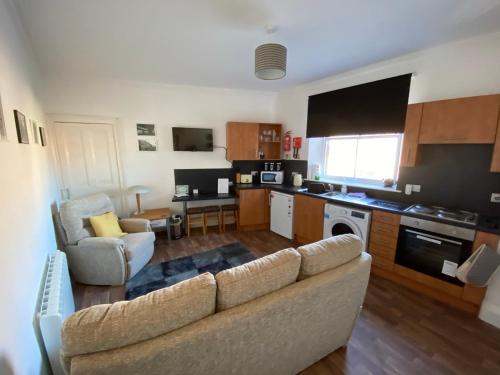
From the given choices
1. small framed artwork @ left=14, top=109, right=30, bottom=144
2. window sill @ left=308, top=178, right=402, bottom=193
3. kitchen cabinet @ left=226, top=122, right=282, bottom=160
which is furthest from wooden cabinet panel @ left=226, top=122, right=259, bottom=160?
small framed artwork @ left=14, top=109, right=30, bottom=144

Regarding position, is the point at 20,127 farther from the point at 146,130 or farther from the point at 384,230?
the point at 384,230

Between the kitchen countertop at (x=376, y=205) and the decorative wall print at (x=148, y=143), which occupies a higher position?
the decorative wall print at (x=148, y=143)

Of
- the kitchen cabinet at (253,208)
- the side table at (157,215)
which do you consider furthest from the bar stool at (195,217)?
the kitchen cabinet at (253,208)

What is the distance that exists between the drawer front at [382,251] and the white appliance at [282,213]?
1.32 metres

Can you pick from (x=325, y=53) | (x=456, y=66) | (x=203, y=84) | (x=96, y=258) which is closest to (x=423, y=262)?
(x=456, y=66)

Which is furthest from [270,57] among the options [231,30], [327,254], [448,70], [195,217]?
[195,217]

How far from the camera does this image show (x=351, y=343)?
178 centimetres

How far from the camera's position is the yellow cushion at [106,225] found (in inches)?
105

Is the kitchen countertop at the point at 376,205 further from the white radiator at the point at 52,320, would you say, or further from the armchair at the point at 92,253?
the white radiator at the point at 52,320

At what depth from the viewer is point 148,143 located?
3.80 m

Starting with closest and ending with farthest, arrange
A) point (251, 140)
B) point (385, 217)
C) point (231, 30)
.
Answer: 1. point (231, 30)
2. point (385, 217)
3. point (251, 140)

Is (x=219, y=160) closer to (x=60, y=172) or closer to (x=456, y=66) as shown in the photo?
(x=60, y=172)

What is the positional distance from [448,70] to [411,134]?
2.57ft

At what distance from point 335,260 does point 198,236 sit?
9.73 feet
